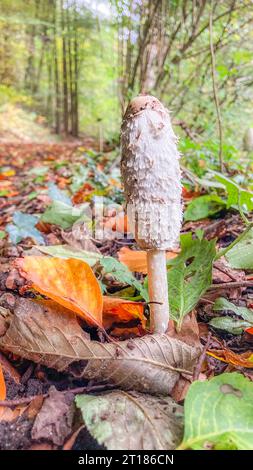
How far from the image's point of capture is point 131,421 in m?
1.08

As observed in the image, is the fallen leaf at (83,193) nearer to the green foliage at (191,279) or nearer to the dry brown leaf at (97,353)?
the green foliage at (191,279)

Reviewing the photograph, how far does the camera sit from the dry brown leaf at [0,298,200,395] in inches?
49.1

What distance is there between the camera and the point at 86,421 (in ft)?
3.46

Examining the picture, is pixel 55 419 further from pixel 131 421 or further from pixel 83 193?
pixel 83 193

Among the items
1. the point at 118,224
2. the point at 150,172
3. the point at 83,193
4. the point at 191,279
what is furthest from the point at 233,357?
the point at 83,193

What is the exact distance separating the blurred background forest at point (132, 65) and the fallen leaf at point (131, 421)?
1.03m

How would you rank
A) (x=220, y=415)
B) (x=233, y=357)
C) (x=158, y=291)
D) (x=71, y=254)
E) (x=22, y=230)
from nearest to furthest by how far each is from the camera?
(x=220, y=415) → (x=233, y=357) → (x=158, y=291) → (x=71, y=254) → (x=22, y=230)

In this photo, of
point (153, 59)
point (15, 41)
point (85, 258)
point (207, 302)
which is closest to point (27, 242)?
point (85, 258)

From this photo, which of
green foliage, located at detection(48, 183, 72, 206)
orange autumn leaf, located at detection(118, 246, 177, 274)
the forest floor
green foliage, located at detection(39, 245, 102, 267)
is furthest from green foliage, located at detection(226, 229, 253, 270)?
green foliage, located at detection(48, 183, 72, 206)

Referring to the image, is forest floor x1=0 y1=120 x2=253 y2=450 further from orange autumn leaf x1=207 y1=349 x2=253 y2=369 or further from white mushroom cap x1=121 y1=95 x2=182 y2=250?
white mushroom cap x1=121 y1=95 x2=182 y2=250

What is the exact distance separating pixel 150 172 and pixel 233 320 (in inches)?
27.3

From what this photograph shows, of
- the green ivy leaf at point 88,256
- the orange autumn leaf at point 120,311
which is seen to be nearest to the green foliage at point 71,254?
the green ivy leaf at point 88,256
